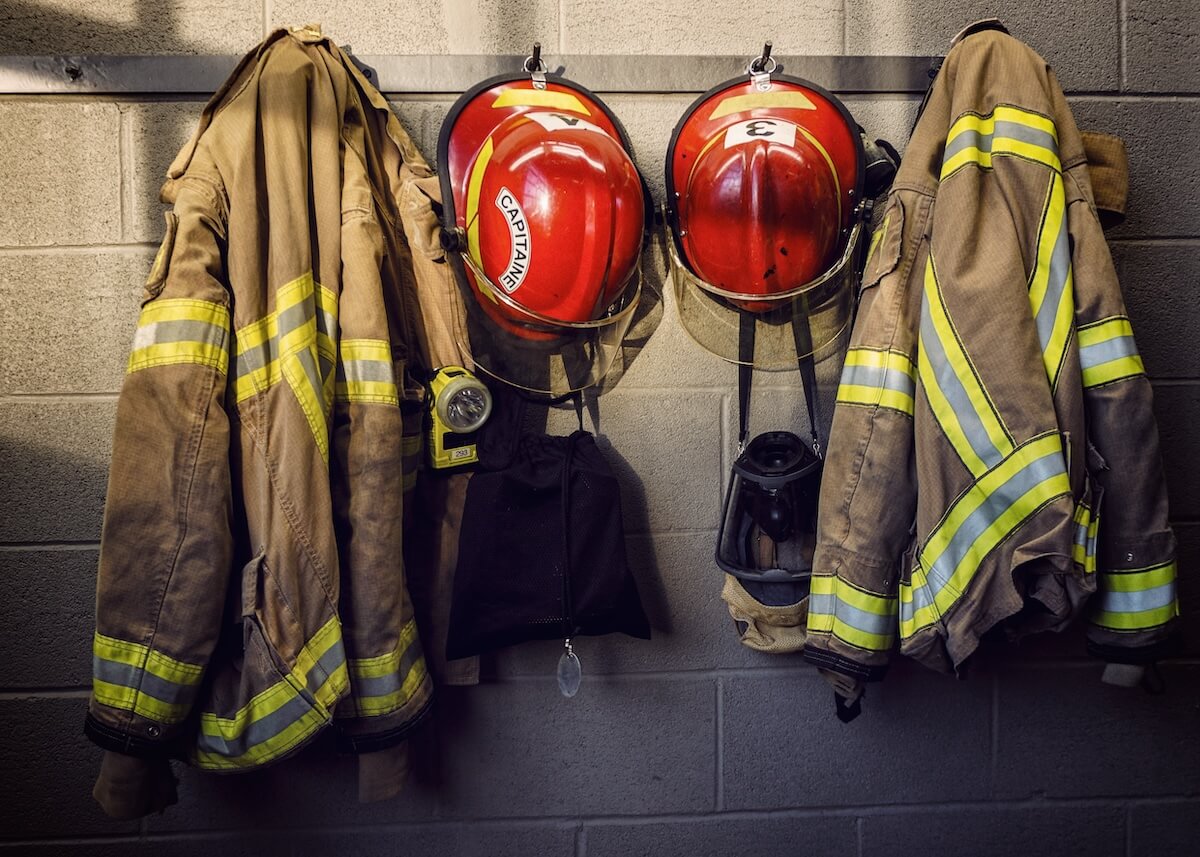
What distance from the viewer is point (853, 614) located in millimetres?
1112

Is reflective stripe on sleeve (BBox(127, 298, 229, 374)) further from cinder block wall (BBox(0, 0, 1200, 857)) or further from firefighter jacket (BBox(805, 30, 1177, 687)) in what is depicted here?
firefighter jacket (BBox(805, 30, 1177, 687))

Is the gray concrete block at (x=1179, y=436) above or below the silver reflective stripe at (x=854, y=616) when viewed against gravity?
above

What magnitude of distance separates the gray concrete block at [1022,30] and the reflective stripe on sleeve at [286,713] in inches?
49.7

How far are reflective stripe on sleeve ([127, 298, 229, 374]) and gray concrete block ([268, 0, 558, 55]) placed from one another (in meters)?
0.56

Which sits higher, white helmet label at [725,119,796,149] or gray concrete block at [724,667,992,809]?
white helmet label at [725,119,796,149]

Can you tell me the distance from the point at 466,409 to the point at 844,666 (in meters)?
0.68

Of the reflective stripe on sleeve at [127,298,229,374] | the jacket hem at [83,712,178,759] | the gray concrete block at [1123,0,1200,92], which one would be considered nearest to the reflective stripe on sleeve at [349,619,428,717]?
the jacket hem at [83,712,178,759]

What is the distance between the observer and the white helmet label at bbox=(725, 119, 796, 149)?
112 centimetres

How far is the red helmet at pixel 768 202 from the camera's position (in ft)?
3.66

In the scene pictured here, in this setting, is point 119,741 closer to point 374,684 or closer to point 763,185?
point 374,684

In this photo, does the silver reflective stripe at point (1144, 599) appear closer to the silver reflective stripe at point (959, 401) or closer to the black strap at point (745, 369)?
the silver reflective stripe at point (959, 401)

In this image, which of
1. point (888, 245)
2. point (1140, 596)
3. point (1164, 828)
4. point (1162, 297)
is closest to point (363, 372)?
point (888, 245)

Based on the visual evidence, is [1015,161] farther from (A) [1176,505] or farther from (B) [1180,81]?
(A) [1176,505]

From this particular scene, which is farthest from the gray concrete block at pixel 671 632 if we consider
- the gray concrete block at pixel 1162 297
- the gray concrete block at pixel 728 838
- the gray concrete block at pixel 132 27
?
the gray concrete block at pixel 132 27
